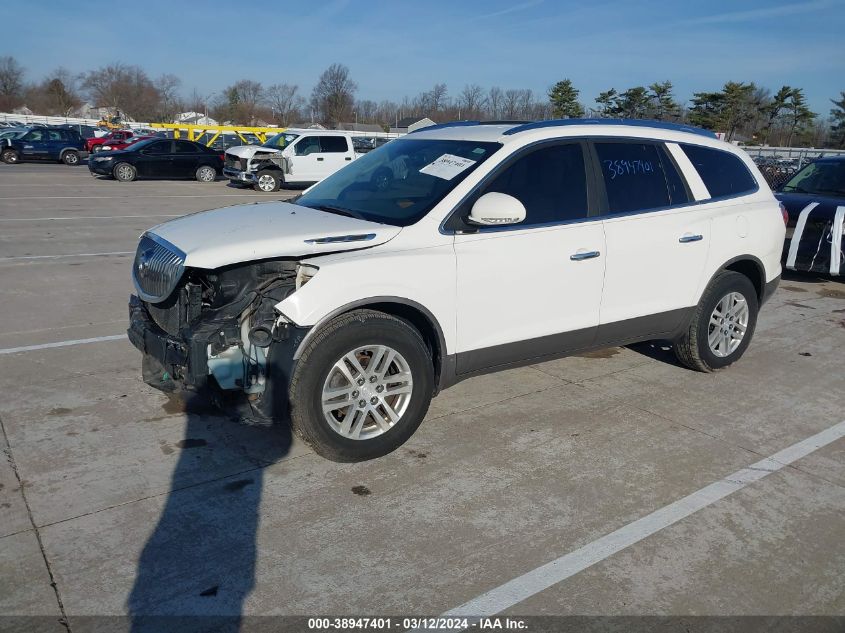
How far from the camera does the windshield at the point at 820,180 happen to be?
383 inches

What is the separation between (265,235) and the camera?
13.0 feet

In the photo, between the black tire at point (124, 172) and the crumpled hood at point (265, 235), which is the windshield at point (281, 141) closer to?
the black tire at point (124, 172)

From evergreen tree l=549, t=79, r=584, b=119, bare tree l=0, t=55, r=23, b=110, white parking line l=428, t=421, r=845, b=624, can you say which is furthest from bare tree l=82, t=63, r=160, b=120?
white parking line l=428, t=421, r=845, b=624

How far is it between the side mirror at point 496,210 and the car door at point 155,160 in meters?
22.5

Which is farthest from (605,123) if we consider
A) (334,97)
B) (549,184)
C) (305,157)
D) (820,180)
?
(334,97)

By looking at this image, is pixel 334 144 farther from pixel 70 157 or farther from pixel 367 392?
pixel 367 392

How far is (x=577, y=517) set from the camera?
143 inches

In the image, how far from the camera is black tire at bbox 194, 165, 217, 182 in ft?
82.7

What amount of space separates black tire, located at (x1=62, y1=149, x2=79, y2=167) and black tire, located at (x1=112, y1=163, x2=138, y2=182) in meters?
9.52

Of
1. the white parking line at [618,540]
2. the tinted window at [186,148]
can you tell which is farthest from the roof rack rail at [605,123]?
the tinted window at [186,148]

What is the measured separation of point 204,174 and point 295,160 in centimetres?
469

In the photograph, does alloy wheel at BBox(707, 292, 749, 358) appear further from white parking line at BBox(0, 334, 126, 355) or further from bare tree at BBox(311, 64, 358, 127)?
bare tree at BBox(311, 64, 358, 127)

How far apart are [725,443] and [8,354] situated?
211 inches

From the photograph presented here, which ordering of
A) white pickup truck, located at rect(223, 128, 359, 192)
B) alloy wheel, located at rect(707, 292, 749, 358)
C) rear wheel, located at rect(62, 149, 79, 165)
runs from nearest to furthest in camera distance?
alloy wheel, located at rect(707, 292, 749, 358) → white pickup truck, located at rect(223, 128, 359, 192) → rear wheel, located at rect(62, 149, 79, 165)
